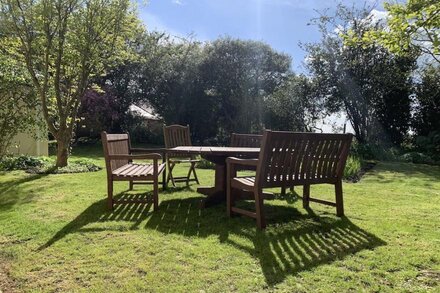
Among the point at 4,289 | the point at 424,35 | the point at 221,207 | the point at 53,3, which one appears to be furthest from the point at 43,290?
the point at 53,3

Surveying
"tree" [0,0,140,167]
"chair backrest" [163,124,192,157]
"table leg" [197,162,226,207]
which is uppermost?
"tree" [0,0,140,167]

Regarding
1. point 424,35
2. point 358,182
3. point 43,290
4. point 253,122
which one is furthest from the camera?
point 253,122

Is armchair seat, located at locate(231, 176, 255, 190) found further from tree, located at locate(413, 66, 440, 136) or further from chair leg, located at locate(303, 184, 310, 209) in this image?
tree, located at locate(413, 66, 440, 136)

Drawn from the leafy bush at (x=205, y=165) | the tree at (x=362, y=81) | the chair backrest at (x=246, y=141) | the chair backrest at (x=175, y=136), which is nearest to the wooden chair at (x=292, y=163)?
the chair backrest at (x=246, y=141)

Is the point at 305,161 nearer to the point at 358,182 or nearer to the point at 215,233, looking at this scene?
the point at 215,233

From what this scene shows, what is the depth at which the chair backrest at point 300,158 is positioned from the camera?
3730 mm

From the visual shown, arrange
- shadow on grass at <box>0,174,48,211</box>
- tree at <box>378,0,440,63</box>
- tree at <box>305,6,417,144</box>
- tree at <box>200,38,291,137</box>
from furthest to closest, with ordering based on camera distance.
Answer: tree at <box>200,38,291,137</box>
tree at <box>305,6,417,144</box>
shadow on grass at <box>0,174,48,211</box>
tree at <box>378,0,440,63</box>

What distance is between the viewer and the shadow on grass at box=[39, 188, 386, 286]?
299 centimetres

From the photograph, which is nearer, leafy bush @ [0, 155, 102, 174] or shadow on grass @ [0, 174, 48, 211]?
shadow on grass @ [0, 174, 48, 211]

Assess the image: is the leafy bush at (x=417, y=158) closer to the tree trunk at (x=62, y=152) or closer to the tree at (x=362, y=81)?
the tree at (x=362, y=81)

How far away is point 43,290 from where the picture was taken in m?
2.41

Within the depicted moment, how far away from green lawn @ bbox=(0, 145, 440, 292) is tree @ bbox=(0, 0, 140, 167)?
3651mm

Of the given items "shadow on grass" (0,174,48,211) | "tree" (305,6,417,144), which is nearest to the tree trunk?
"shadow on grass" (0,174,48,211)

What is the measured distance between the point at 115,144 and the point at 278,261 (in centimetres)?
311
